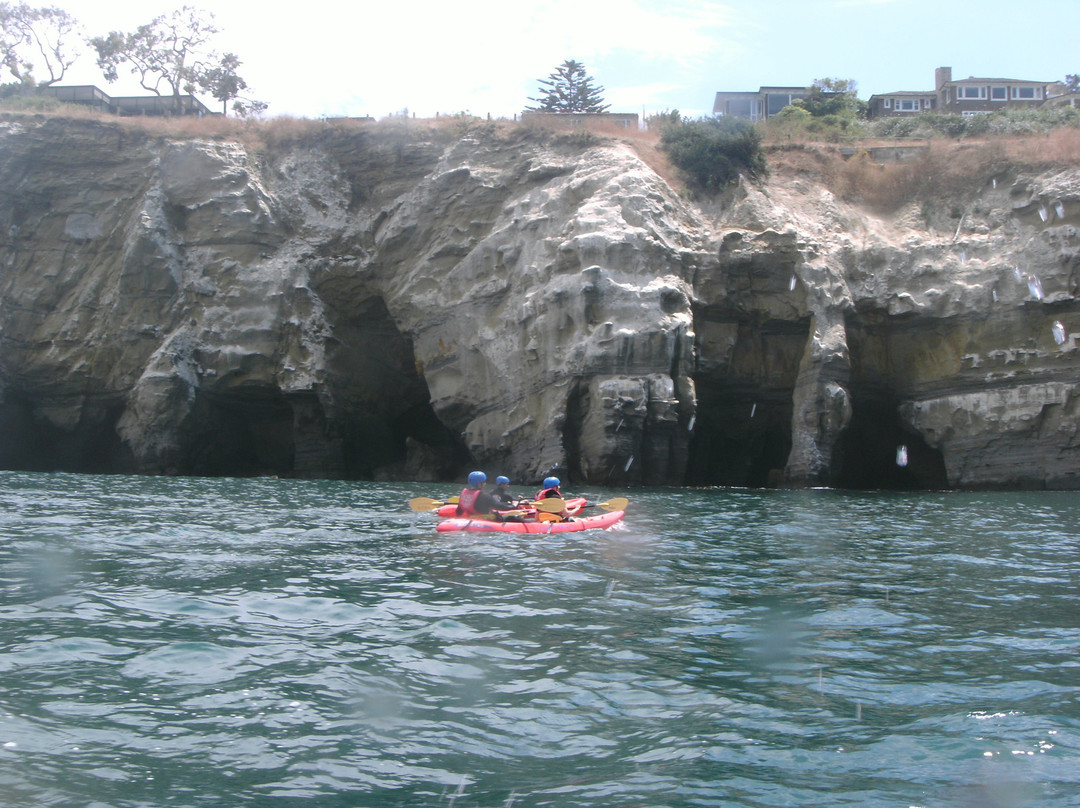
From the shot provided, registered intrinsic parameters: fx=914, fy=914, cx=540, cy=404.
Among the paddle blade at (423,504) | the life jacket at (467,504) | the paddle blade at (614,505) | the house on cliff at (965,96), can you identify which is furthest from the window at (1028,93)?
the life jacket at (467,504)

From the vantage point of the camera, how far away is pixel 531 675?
5902 millimetres

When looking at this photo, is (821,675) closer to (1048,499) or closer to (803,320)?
(1048,499)

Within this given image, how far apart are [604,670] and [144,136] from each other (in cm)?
3041

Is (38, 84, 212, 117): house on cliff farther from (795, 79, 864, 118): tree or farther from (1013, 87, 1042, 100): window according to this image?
(1013, 87, 1042, 100): window

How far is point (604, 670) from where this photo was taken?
6.04 m

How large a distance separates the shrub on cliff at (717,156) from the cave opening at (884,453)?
824cm

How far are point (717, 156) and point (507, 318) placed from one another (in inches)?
370

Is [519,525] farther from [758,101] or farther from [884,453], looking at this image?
[758,101]

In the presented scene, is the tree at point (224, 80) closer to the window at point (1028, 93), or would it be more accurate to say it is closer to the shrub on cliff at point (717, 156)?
the shrub on cliff at point (717, 156)

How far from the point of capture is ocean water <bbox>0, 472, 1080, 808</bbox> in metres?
4.32

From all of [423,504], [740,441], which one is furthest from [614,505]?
[740,441]

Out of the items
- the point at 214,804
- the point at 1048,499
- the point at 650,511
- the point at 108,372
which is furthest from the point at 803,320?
the point at 214,804

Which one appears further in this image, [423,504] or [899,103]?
[899,103]

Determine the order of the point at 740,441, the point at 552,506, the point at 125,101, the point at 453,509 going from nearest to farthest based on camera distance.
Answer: the point at 453,509
the point at 552,506
the point at 740,441
the point at 125,101
